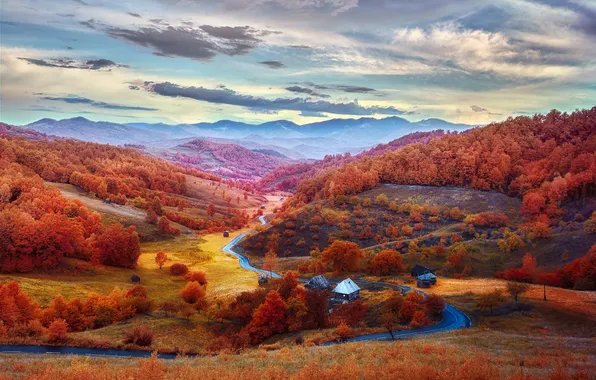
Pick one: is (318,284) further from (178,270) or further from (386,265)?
(178,270)

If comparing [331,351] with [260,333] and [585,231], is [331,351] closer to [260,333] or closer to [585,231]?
[260,333]

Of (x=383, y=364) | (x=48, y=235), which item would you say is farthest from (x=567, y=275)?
(x=48, y=235)

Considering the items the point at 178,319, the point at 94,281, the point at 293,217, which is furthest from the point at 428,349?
the point at 293,217

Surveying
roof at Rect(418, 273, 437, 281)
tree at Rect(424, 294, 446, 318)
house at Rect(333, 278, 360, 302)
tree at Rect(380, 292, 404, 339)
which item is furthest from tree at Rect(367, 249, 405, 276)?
tree at Rect(424, 294, 446, 318)

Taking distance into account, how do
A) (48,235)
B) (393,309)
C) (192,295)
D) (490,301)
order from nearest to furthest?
(490,301) < (393,309) < (192,295) < (48,235)

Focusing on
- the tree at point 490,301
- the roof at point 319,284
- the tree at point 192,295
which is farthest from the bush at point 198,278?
the tree at point 490,301

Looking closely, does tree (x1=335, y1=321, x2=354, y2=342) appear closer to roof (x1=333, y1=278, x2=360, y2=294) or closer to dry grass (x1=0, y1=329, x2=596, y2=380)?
dry grass (x1=0, y1=329, x2=596, y2=380)

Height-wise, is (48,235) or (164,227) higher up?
(48,235)
